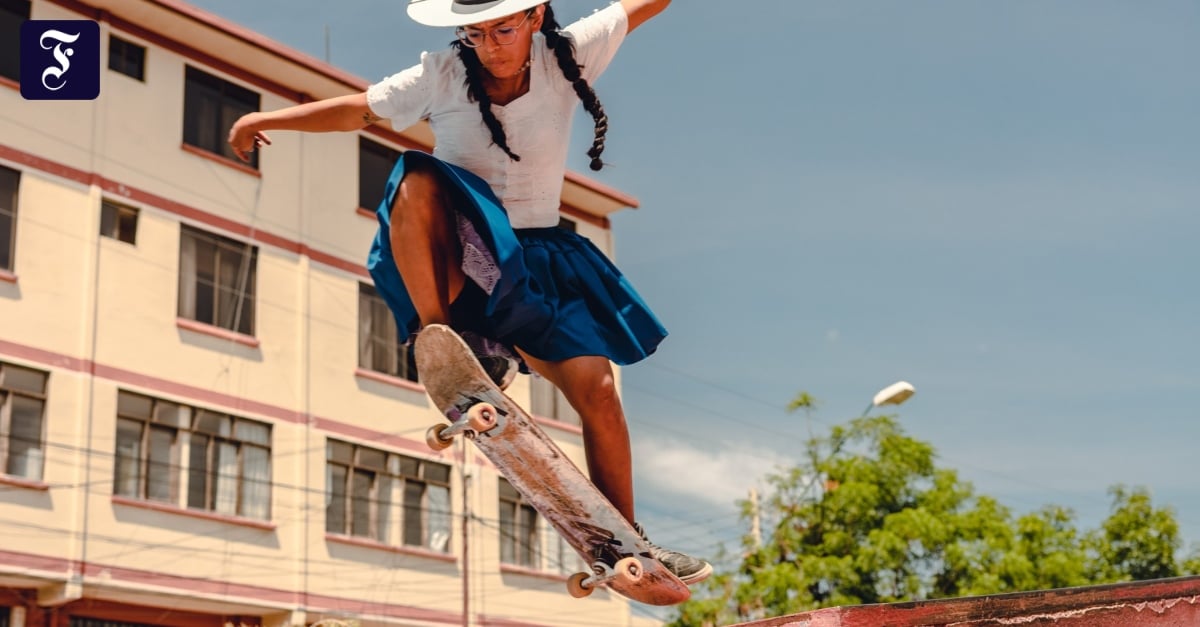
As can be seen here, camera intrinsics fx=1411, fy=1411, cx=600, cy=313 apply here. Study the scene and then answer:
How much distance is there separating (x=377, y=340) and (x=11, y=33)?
27.0ft

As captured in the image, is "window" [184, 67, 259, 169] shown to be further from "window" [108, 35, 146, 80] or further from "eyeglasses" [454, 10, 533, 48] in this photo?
"eyeglasses" [454, 10, 533, 48]

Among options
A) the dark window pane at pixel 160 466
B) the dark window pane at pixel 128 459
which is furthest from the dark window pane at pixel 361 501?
the dark window pane at pixel 128 459

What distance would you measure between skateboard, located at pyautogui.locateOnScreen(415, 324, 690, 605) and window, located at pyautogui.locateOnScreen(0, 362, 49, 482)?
1604cm

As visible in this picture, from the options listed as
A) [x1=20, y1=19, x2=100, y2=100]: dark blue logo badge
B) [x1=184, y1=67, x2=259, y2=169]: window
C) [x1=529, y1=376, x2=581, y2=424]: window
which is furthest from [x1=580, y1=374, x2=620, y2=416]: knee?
[x1=529, y1=376, x2=581, y2=424]: window

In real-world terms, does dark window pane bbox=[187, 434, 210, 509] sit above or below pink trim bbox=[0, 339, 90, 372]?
below

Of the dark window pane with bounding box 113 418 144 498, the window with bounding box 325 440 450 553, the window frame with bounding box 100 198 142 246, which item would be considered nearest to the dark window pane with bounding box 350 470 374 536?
the window with bounding box 325 440 450 553

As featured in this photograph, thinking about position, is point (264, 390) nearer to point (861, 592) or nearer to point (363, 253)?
point (363, 253)

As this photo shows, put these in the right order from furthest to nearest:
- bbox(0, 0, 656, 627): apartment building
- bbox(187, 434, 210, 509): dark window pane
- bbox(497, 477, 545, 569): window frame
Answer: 1. bbox(497, 477, 545, 569): window frame
2. bbox(187, 434, 210, 509): dark window pane
3. bbox(0, 0, 656, 627): apartment building

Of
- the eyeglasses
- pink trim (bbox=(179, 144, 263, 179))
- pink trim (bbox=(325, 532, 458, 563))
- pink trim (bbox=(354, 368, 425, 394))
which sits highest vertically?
pink trim (bbox=(179, 144, 263, 179))

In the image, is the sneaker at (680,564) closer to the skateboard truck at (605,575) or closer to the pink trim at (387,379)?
the skateboard truck at (605,575)

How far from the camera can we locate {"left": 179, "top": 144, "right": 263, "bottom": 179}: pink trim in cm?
2298

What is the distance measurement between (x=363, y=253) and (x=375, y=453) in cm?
380

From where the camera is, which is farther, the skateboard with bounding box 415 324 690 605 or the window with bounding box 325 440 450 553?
the window with bounding box 325 440 450 553

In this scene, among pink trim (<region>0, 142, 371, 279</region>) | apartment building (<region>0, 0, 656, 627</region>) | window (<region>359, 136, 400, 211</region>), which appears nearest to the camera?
apartment building (<region>0, 0, 656, 627</region>)
